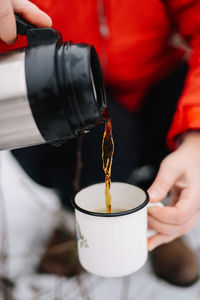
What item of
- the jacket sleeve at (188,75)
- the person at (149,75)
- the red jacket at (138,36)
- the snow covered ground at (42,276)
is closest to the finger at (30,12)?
the person at (149,75)

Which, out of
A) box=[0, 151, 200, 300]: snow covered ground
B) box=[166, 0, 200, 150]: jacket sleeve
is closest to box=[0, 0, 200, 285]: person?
box=[166, 0, 200, 150]: jacket sleeve

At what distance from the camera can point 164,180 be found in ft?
2.45

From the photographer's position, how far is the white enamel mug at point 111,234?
607 mm

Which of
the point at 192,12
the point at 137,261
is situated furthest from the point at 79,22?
the point at 137,261

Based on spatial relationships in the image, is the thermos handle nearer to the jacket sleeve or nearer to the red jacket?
the red jacket

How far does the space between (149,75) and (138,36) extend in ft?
0.48

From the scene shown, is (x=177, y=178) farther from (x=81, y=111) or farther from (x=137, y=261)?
(x=81, y=111)

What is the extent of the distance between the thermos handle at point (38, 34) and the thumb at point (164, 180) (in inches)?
15.1

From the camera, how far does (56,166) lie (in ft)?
3.84

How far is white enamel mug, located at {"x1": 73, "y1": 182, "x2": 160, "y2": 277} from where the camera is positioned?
607mm

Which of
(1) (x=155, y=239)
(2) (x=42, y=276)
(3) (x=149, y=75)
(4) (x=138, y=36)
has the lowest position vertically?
(2) (x=42, y=276)

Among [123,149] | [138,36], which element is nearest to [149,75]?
[138,36]

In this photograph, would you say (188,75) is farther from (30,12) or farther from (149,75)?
(30,12)

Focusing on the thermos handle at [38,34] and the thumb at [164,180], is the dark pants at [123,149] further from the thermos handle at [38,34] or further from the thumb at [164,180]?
the thermos handle at [38,34]
